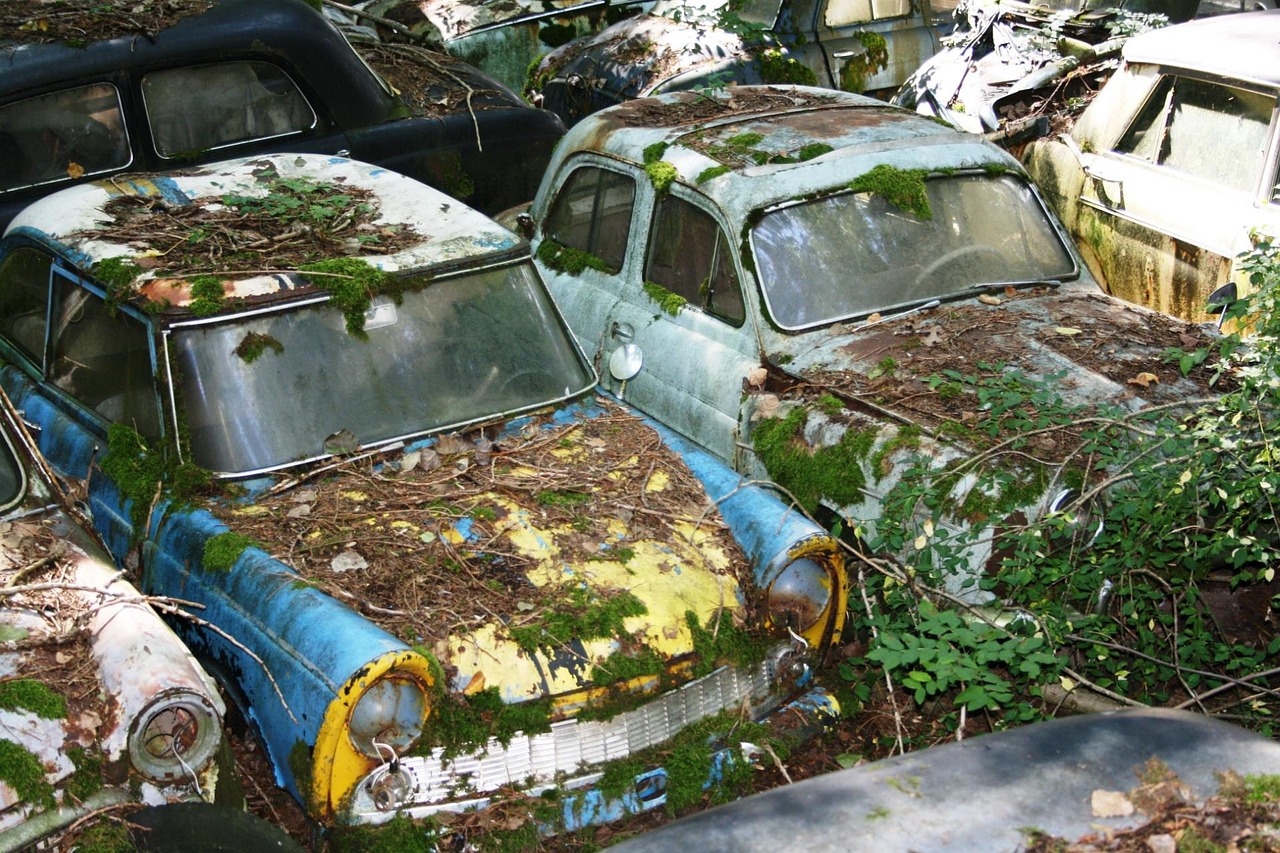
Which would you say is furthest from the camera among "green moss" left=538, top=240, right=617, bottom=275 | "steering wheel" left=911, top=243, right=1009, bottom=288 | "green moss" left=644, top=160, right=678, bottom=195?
"green moss" left=538, top=240, right=617, bottom=275

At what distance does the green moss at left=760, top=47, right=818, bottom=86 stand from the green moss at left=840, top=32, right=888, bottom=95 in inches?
30.6

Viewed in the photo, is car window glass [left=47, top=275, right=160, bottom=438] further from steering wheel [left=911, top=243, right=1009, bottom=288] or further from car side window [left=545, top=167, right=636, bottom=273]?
steering wheel [left=911, top=243, right=1009, bottom=288]

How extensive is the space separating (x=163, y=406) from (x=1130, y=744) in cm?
335

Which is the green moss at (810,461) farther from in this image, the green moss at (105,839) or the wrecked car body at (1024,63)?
the wrecked car body at (1024,63)

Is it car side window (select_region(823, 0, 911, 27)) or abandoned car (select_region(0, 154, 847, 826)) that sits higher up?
car side window (select_region(823, 0, 911, 27))

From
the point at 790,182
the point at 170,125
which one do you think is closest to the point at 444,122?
the point at 170,125

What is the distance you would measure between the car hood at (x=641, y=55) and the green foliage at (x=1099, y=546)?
5971 millimetres

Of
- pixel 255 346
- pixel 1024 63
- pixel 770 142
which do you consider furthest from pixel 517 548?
pixel 1024 63

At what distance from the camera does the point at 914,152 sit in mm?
6020

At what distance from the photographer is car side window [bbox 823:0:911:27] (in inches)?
425

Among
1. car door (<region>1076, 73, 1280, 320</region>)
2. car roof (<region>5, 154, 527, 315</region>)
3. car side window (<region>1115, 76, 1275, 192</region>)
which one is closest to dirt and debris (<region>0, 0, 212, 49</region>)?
car roof (<region>5, 154, 527, 315</region>)

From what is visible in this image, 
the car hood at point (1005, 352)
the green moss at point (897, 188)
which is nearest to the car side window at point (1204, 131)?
the car hood at point (1005, 352)

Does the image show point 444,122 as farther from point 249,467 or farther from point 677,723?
point 677,723

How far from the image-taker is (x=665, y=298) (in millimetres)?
6109
